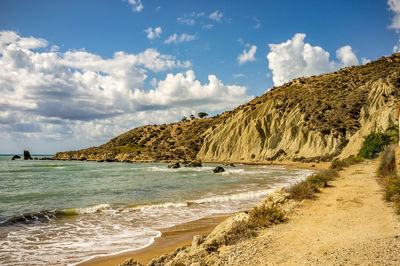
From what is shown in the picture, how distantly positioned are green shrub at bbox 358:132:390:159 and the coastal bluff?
10.2ft

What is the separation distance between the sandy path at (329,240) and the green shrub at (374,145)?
85.2 feet

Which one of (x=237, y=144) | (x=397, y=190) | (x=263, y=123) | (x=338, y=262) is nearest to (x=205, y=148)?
(x=237, y=144)

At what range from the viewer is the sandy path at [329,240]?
186 inches

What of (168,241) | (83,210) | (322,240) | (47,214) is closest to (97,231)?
(168,241)

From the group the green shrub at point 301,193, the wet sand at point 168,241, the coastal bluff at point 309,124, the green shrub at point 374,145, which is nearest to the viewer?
the wet sand at point 168,241

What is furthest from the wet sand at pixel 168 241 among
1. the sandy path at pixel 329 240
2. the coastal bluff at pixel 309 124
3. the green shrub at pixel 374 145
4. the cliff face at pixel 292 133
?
the coastal bluff at pixel 309 124

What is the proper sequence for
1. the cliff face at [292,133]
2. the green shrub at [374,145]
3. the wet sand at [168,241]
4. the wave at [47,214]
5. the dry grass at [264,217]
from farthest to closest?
the cliff face at [292,133]
the green shrub at [374,145]
the wave at [47,214]
the dry grass at [264,217]
the wet sand at [168,241]

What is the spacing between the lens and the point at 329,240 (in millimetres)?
5762

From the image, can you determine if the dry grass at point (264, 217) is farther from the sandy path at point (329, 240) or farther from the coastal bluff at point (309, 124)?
the coastal bluff at point (309, 124)

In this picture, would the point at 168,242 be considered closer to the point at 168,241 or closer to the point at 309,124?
the point at 168,241

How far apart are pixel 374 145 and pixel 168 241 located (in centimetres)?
3209

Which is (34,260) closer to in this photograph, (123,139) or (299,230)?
(299,230)

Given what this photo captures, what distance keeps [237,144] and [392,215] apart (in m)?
51.6

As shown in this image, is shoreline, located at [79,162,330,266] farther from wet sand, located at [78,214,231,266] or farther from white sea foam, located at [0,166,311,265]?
white sea foam, located at [0,166,311,265]
